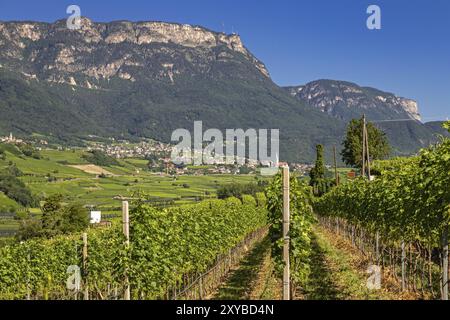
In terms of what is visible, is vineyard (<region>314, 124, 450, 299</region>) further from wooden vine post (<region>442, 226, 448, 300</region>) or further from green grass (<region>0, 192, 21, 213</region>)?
green grass (<region>0, 192, 21, 213</region>)

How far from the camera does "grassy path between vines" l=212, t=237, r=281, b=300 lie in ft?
63.4

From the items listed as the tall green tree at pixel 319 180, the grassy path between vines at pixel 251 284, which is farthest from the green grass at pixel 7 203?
the grassy path between vines at pixel 251 284

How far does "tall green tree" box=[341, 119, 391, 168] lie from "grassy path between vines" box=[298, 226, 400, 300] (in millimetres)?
41979

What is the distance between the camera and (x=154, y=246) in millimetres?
14359

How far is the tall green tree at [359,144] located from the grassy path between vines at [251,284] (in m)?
41.5

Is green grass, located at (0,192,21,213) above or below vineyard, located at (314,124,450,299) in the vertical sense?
below

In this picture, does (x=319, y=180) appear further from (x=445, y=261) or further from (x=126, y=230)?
(x=126, y=230)

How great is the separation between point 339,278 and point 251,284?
12.8 feet

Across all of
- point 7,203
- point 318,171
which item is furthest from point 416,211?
point 7,203

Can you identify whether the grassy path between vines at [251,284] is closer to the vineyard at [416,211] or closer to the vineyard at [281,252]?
the vineyard at [281,252]

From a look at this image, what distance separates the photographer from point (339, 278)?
66.9ft

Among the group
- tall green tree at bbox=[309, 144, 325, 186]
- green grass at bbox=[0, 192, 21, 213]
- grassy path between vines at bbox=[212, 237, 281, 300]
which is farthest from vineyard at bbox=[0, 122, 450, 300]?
green grass at bbox=[0, 192, 21, 213]
